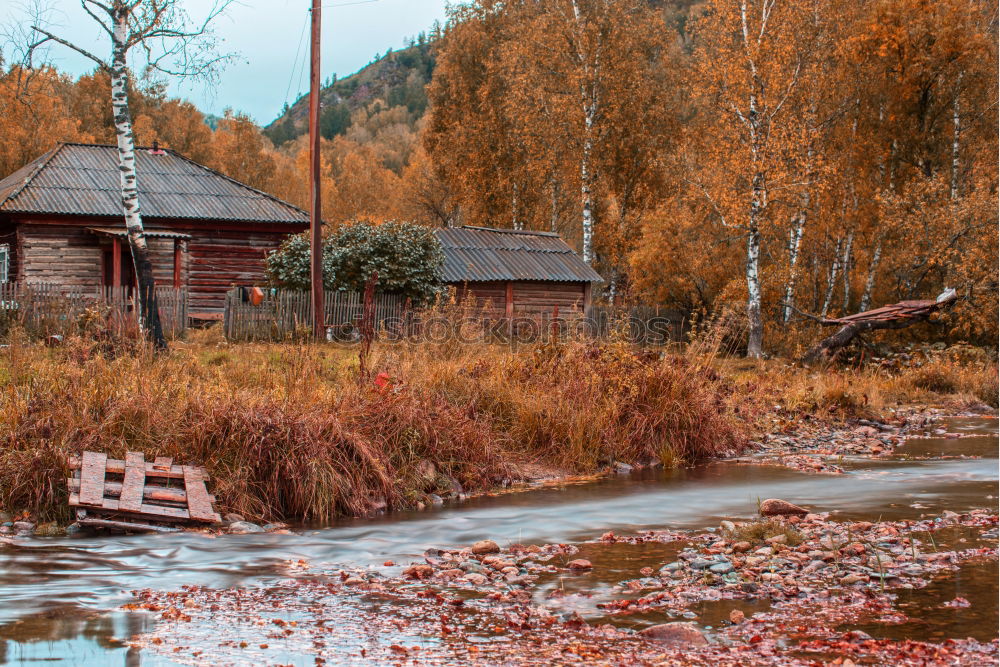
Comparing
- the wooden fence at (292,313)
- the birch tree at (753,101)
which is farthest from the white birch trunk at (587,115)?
the wooden fence at (292,313)

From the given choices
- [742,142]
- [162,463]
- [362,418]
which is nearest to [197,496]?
[162,463]

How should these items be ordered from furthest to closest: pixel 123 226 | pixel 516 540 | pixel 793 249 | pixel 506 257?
Result: pixel 506 257, pixel 793 249, pixel 123 226, pixel 516 540

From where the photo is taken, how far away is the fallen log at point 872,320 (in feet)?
69.8

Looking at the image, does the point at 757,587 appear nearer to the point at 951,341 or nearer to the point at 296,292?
the point at 296,292

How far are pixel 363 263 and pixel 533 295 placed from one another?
7.77m

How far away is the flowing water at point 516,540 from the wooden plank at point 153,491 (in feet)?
1.45

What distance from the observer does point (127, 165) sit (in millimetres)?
17078

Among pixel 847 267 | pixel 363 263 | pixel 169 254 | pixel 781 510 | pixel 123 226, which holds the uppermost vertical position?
pixel 123 226

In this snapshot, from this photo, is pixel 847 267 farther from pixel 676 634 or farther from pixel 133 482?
pixel 676 634

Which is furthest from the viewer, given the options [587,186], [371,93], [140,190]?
[371,93]

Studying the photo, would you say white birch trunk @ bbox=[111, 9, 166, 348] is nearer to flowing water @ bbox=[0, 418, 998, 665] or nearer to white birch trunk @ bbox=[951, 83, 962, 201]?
flowing water @ bbox=[0, 418, 998, 665]

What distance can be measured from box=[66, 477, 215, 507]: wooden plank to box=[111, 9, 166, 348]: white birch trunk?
26.3 ft

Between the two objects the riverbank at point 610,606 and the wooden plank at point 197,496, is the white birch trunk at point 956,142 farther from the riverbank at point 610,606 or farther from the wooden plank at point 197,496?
the wooden plank at point 197,496

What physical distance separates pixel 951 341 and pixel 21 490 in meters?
22.4
